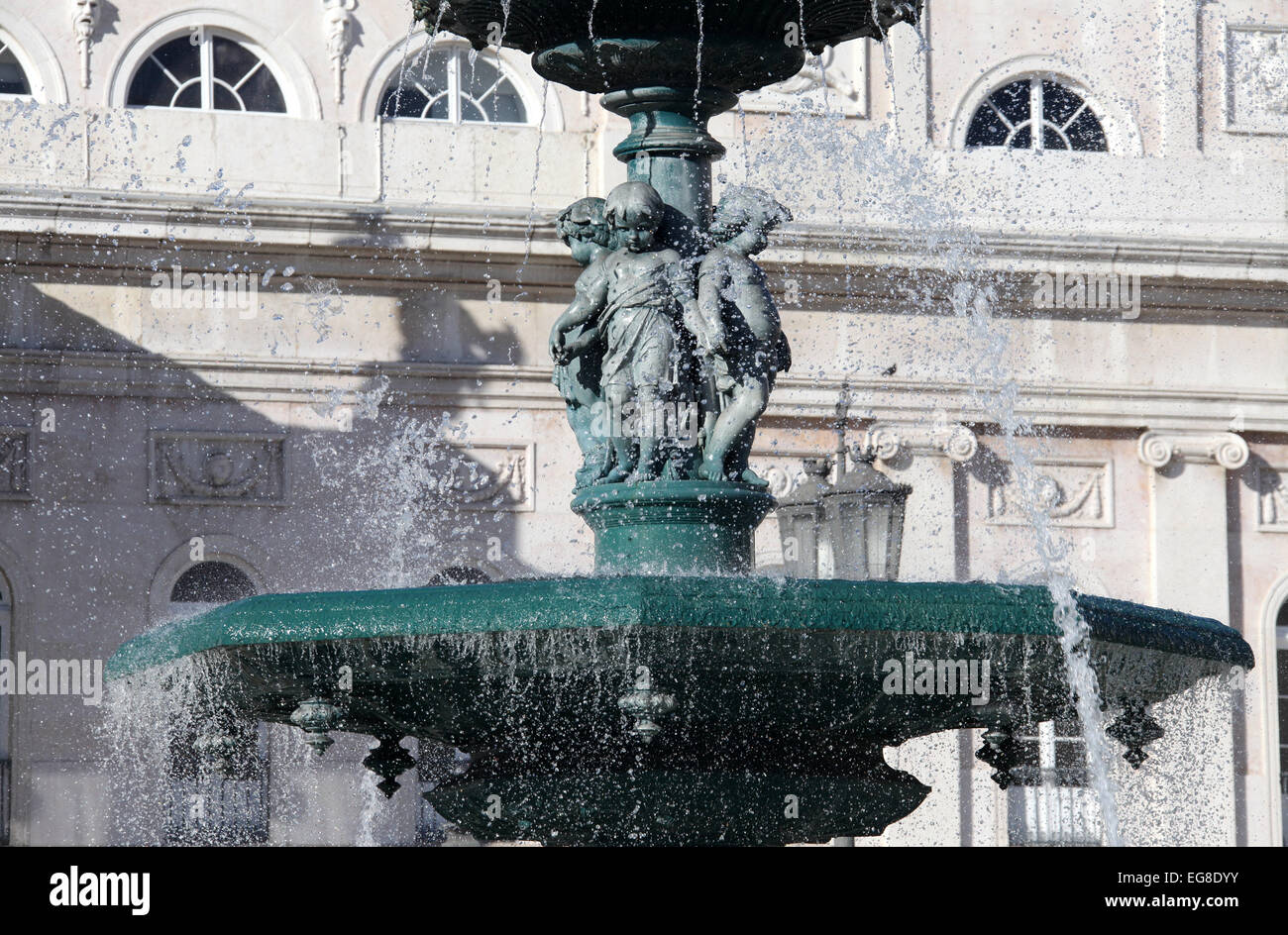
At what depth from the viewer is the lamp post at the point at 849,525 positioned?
Answer: 13.0m

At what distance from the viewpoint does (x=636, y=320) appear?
6816mm

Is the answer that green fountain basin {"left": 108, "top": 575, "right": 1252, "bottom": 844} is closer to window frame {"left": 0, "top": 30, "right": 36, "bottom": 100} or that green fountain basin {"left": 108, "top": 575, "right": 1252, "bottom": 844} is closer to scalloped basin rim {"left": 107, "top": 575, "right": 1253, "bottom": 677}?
scalloped basin rim {"left": 107, "top": 575, "right": 1253, "bottom": 677}

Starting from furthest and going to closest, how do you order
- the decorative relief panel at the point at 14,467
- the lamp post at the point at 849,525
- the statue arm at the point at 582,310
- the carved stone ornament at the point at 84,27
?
the carved stone ornament at the point at 84,27
the decorative relief panel at the point at 14,467
the lamp post at the point at 849,525
the statue arm at the point at 582,310

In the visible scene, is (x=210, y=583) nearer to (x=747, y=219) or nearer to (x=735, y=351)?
(x=747, y=219)

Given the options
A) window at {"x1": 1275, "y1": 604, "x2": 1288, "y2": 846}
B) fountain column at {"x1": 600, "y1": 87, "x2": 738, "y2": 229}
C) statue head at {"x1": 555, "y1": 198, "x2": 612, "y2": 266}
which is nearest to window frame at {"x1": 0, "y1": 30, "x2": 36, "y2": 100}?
window at {"x1": 1275, "y1": 604, "x2": 1288, "y2": 846}

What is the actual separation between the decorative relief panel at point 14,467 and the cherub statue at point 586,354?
11.1m

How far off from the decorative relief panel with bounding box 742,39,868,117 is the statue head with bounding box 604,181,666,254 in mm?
11997

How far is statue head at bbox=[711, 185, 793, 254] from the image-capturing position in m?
6.93

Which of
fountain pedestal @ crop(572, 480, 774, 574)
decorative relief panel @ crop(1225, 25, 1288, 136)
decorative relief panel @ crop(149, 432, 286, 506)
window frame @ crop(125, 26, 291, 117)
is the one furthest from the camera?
decorative relief panel @ crop(1225, 25, 1288, 136)

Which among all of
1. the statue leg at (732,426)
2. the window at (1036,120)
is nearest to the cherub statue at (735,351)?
the statue leg at (732,426)

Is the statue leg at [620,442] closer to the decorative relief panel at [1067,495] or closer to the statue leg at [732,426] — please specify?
the statue leg at [732,426]

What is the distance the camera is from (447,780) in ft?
22.4

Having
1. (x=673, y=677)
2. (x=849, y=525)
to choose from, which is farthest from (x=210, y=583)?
(x=673, y=677)
